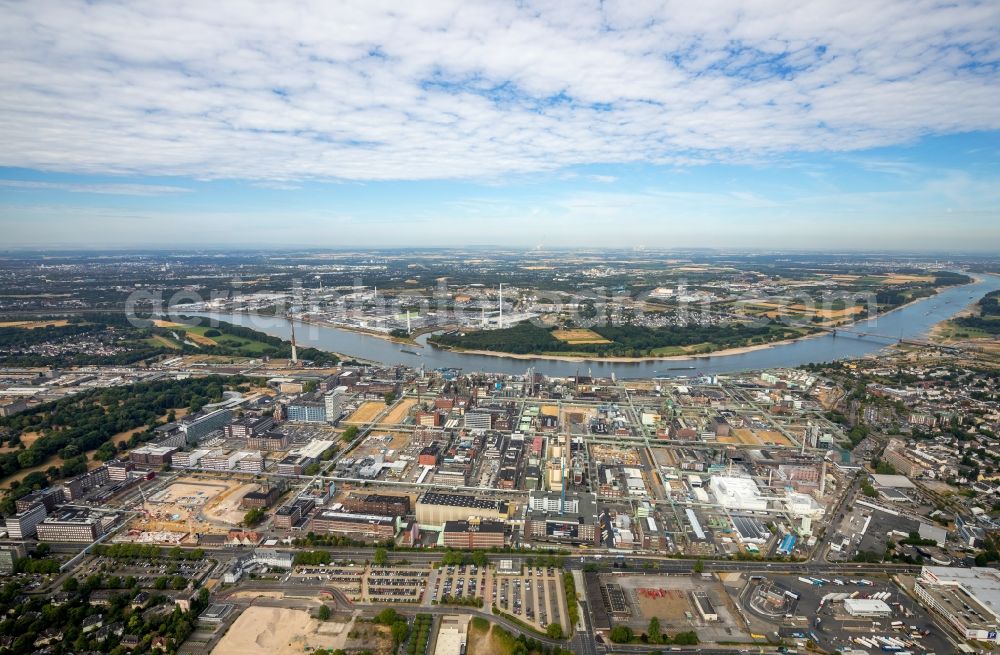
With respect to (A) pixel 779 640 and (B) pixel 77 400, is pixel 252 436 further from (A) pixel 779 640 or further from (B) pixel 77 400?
(A) pixel 779 640

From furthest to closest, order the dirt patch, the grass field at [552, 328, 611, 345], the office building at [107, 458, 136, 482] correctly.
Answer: the grass field at [552, 328, 611, 345]
the office building at [107, 458, 136, 482]
the dirt patch

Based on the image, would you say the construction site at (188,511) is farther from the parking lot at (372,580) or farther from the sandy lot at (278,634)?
the sandy lot at (278,634)

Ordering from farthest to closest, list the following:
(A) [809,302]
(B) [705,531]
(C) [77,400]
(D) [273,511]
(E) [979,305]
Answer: (A) [809,302]
(E) [979,305]
(C) [77,400]
(D) [273,511]
(B) [705,531]

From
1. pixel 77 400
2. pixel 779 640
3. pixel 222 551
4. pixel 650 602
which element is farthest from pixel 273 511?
pixel 77 400

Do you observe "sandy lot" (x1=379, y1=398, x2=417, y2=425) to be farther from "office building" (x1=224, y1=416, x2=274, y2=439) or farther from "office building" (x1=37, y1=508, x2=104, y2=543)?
"office building" (x1=37, y1=508, x2=104, y2=543)

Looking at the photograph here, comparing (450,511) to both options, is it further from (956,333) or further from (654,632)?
(956,333)

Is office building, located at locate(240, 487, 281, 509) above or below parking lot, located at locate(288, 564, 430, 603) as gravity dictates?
above

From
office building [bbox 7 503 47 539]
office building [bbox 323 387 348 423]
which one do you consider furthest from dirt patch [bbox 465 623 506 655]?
office building [bbox 323 387 348 423]
